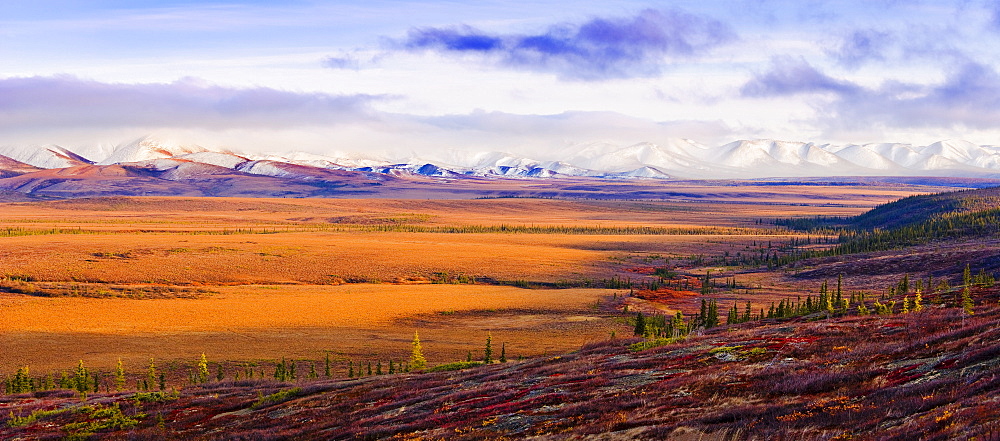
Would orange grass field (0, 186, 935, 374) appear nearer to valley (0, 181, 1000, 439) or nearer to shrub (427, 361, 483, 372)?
valley (0, 181, 1000, 439)

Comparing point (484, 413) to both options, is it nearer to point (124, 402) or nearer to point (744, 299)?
point (124, 402)

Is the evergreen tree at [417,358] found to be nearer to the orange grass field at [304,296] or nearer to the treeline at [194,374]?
the treeline at [194,374]

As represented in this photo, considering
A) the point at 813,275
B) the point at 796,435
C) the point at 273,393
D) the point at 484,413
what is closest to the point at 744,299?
the point at 813,275

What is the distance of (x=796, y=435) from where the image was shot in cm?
1171

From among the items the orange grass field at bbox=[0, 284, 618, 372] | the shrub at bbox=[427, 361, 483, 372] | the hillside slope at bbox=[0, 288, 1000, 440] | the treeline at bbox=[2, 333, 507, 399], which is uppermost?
the hillside slope at bbox=[0, 288, 1000, 440]

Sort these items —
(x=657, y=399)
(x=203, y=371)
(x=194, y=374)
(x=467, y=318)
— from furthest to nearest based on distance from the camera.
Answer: (x=467, y=318)
(x=194, y=374)
(x=203, y=371)
(x=657, y=399)

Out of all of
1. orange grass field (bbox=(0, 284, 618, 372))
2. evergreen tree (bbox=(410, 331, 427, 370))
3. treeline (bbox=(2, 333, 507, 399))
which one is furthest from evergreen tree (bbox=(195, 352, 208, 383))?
evergreen tree (bbox=(410, 331, 427, 370))

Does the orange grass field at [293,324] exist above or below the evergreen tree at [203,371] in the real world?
below

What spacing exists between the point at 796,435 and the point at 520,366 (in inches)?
830

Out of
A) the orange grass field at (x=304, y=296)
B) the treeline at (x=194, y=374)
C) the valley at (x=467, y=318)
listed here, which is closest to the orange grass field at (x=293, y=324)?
the orange grass field at (x=304, y=296)

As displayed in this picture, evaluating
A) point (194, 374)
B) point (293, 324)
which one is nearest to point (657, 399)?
point (194, 374)

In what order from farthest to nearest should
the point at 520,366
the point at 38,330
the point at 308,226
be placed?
1. the point at 308,226
2. the point at 38,330
3. the point at 520,366

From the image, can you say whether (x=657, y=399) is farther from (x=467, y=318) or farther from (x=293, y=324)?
(x=293, y=324)

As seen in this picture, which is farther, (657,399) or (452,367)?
(452,367)
